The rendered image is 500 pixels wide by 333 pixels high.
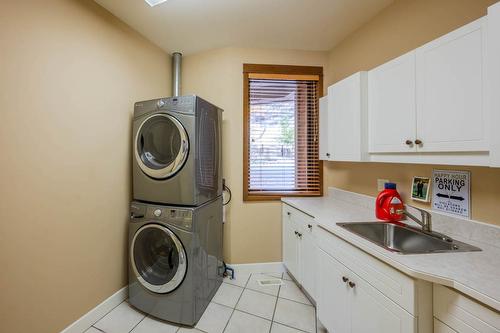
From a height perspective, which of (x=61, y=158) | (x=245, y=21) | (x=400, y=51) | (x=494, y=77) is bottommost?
(x=61, y=158)

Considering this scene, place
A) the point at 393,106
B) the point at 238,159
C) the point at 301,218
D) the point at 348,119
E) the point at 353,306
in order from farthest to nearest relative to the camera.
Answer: the point at 238,159 → the point at 301,218 → the point at 348,119 → the point at 393,106 → the point at 353,306

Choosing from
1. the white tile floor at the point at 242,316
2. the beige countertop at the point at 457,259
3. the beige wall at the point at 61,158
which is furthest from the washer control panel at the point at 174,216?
the beige countertop at the point at 457,259

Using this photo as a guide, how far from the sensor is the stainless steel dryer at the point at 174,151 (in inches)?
68.9

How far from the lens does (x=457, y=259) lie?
1006 mm

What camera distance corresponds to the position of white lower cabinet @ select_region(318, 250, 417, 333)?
1.00m

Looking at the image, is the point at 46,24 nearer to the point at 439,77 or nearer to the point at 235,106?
the point at 235,106

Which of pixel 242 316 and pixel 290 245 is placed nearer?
pixel 242 316

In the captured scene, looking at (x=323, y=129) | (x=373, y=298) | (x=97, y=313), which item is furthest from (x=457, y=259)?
(x=97, y=313)

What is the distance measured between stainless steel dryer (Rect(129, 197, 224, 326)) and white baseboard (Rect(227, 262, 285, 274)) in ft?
1.54

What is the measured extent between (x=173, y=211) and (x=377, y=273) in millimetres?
1364

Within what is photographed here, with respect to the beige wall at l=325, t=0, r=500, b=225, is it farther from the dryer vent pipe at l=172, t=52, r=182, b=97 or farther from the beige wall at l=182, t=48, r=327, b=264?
the dryer vent pipe at l=172, t=52, r=182, b=97

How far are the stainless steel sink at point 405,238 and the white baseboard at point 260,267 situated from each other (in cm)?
127

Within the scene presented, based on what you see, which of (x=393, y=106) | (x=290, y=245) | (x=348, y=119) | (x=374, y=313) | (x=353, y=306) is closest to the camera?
(x=374, y=313)

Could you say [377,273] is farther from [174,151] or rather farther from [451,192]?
[174,151]
